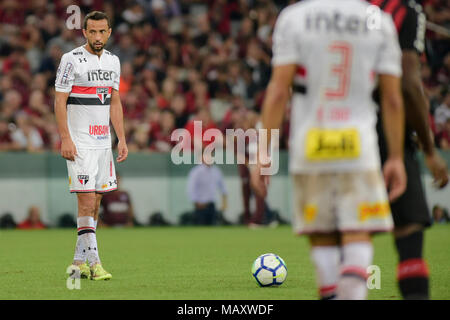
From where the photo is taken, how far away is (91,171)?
9.14m

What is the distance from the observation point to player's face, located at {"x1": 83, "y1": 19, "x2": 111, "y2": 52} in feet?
29.5

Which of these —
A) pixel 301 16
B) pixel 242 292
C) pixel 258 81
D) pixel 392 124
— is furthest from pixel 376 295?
pixel 258 81

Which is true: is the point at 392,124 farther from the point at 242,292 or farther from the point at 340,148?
the point at 242,292

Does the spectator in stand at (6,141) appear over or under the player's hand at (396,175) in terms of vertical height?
over

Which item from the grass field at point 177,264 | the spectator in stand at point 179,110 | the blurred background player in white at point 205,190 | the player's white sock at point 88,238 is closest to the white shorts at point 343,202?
the grass field at point 177,264

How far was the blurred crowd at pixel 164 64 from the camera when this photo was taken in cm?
2027

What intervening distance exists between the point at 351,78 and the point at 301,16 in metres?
0.42

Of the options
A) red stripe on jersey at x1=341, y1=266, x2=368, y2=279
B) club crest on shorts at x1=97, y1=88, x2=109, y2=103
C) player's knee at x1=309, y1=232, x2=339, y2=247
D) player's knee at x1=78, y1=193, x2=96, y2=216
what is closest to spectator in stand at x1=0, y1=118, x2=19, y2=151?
club crest on shorts at x1=97, y1=88, x2=109, y2=103

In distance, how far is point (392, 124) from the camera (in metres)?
4.97

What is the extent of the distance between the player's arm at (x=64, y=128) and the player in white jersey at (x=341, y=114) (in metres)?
4.24

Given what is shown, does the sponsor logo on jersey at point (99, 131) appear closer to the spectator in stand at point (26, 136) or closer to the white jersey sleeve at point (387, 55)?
the white jersey sleeve at point (387, 55)

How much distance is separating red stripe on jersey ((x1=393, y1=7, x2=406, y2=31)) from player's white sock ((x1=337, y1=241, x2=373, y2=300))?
1.55m

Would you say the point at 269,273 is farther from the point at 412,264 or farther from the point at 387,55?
the point at 387,55

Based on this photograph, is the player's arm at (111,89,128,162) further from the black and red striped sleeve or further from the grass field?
the black and red striped sleeve
